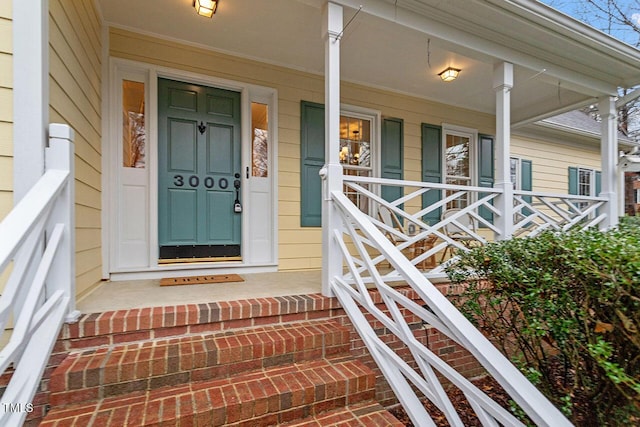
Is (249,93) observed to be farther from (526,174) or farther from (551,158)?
(551,158)

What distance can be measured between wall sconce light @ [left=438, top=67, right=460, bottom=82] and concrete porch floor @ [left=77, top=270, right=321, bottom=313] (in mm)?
2988

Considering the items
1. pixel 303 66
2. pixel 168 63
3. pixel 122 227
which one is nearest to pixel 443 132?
pixel 303 66

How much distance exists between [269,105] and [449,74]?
2270 mm

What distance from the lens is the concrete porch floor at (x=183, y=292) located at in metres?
2.04

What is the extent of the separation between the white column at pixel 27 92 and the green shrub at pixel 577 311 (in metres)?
2.42

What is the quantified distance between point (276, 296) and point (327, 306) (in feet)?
1.27

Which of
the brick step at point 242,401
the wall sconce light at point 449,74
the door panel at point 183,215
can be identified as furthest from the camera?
the wall sconce light at point 449,74

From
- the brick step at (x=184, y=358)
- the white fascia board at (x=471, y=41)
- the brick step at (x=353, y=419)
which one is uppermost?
the white fascia board at (x=471, y=41)

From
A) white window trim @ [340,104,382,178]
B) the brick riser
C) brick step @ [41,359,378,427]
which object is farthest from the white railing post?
white window trim @ [340,104,382,178]

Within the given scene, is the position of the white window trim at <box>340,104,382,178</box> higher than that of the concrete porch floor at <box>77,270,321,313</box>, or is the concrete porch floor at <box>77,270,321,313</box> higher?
the white window trim at <box>340,104,382,178</box>

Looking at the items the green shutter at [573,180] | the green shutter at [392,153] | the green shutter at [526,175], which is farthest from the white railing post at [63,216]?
the green shutter at [573,180]

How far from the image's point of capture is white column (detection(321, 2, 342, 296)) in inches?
92.5

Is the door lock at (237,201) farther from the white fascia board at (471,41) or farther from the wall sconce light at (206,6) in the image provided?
the white fascia board at (471,41)

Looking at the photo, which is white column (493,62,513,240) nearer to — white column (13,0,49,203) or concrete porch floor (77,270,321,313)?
A: concrete porch floor (77,270,321,313)
